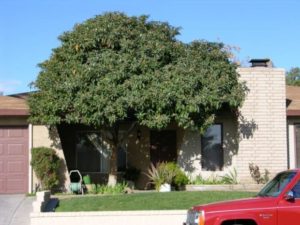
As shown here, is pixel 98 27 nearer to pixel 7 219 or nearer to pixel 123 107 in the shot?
pixel 123 107

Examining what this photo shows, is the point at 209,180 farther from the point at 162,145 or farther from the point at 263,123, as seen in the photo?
the point at 263,123

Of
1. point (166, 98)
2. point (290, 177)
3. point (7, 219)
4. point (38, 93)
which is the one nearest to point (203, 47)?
point (166, 98)

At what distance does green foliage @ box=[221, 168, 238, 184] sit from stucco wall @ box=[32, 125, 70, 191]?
5761 millimetres

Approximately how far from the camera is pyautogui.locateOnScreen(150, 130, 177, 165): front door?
2289 cm

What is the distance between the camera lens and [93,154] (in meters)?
22.6

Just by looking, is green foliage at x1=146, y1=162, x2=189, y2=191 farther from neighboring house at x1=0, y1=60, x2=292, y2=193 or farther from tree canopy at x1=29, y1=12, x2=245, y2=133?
tree canopy at x1=29, y1=12, x2=245, y2=133

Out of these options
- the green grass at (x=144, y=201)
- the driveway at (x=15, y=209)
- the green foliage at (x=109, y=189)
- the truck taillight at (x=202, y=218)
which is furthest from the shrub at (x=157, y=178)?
the truck taillight at (x=202, y=218)

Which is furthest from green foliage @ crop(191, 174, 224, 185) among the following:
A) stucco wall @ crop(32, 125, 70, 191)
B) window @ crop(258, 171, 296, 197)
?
window @ crop(258, 171, 296, 197)

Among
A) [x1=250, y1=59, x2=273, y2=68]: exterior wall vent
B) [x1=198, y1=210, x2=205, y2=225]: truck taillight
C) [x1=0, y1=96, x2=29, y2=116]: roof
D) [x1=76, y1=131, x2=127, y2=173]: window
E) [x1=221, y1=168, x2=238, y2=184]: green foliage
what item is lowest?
[x1=198, y1=210, x2=205, y2=225]: truck taillight

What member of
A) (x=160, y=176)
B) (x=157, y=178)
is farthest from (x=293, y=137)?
(x=157, y=178)

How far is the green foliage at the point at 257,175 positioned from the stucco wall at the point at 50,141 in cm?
668

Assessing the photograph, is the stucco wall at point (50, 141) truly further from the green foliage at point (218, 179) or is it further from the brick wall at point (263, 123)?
the brick wall at point (263, 123)

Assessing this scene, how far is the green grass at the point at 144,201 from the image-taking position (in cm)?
1527

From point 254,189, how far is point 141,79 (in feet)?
18.9
